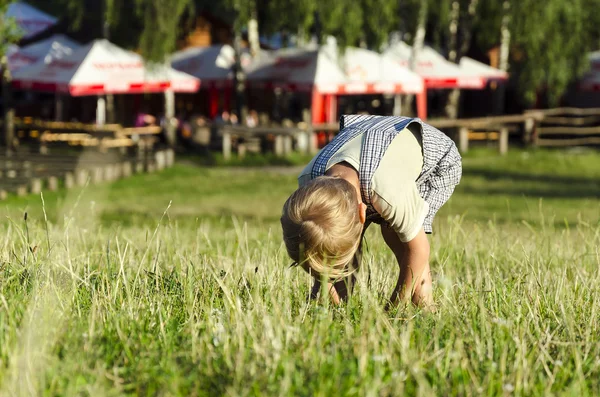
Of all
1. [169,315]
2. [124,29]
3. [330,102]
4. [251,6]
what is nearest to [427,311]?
[169,315]

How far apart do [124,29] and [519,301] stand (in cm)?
2658

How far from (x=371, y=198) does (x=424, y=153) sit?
1.74 ft

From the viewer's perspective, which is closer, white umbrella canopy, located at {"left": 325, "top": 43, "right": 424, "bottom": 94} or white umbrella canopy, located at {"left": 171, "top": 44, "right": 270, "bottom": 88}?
white umbrella canopy, located at {"left": 325, "top": 43, "right": 424, "bottom": 94}

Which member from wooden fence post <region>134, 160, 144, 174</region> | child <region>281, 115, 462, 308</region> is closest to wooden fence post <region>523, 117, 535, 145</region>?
wooden fence post <region>134, 160, 144, 174</region>

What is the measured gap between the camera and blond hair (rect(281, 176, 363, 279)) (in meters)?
3.31

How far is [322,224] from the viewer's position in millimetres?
3309

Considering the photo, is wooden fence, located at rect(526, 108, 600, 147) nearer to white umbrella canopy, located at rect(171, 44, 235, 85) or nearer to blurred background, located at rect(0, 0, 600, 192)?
blurred background, located at rect(0, 0, 600, 192)

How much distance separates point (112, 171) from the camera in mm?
18250

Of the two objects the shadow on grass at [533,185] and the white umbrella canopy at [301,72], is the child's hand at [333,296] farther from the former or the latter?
the white umbrella canopy at [301,72]

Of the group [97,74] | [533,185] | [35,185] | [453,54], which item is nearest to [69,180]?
[35,185]

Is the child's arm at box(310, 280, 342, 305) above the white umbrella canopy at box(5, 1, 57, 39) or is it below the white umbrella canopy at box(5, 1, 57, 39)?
below

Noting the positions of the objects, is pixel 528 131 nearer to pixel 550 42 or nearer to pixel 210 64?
pixel 550 42

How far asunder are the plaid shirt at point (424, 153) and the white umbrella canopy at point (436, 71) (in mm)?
22337

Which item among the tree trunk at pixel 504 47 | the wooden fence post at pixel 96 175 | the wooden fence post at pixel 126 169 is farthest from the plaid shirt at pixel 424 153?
the tree trunk at pixel 504 47
